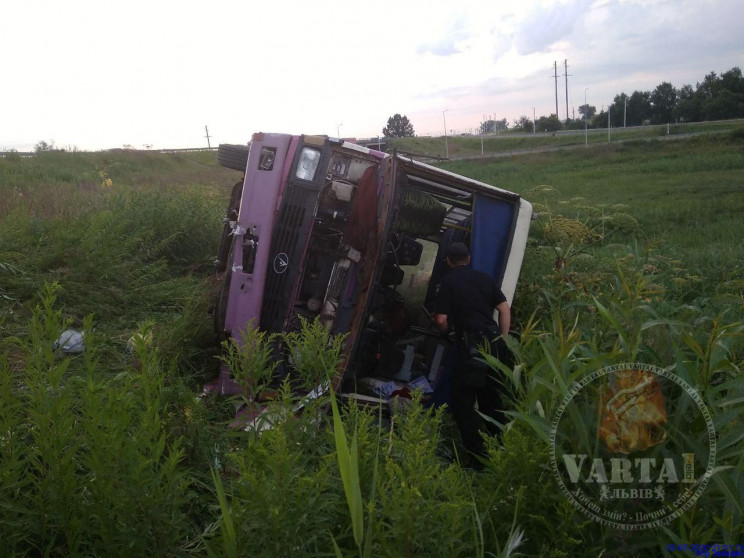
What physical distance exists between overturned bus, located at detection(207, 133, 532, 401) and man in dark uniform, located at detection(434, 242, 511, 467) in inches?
23.1

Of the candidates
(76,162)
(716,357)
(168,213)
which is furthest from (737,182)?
(76,162)

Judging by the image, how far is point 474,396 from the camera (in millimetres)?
4375

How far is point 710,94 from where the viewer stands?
56969 mm

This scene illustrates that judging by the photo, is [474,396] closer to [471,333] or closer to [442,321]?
[471,333]

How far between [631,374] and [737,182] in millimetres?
20027

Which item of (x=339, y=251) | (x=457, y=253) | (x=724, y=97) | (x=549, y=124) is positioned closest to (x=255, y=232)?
(x=339, y=251)

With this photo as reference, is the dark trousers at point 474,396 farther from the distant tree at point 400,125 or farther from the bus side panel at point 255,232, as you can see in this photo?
the distant tree at point 400,125

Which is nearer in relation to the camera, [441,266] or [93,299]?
[93,299]

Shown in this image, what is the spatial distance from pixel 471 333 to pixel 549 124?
218 feet

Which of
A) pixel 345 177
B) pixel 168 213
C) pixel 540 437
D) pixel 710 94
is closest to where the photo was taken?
pixel 540 437

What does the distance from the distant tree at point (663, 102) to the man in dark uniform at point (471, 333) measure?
66.3 metres

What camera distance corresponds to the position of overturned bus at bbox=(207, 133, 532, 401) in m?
4.80

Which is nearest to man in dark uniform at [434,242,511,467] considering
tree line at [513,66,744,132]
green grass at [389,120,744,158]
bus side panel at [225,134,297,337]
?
bus side panel at [225,134,297,337]

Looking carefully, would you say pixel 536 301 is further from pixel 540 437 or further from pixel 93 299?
pixel 93 299
